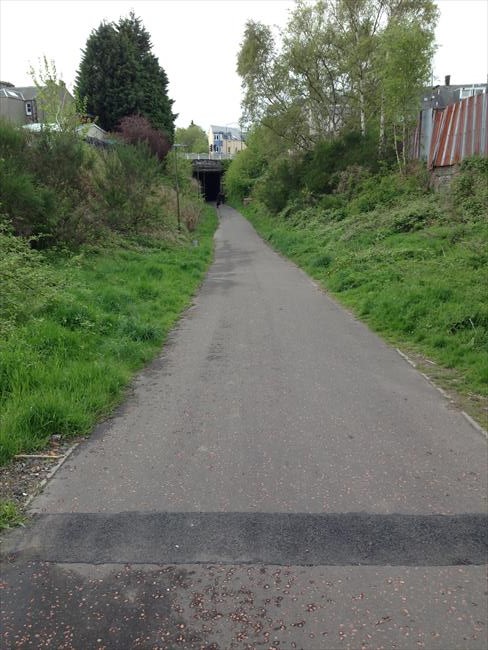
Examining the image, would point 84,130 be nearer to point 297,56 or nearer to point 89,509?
point 297,56

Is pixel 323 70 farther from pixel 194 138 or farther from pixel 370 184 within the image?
pixel 194 138

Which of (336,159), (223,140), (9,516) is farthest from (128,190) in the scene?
(223,140)

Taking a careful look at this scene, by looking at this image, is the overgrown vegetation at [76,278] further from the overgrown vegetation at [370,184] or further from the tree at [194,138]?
the tree at [194,138]

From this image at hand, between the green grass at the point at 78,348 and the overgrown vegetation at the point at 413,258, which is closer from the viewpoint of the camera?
the green grass at the point at 78,348

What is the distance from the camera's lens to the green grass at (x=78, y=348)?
507cm

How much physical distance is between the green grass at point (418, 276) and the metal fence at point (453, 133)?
78.6 inches

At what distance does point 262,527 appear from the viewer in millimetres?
3490

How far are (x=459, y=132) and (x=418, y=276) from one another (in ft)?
36.2

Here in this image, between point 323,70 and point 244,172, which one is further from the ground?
point 323,70

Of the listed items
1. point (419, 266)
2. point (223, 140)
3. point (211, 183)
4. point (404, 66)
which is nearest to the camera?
point (419, 266)

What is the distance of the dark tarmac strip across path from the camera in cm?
270

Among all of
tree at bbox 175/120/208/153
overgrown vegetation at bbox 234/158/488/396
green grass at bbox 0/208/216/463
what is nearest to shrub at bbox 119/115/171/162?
overgrown vegetation at bbox 234/158/488/396

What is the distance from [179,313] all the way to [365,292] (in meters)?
4.42

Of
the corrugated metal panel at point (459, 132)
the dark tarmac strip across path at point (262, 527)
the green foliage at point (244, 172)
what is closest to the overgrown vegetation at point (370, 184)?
the corrugated metal panel at point (459, 132)
